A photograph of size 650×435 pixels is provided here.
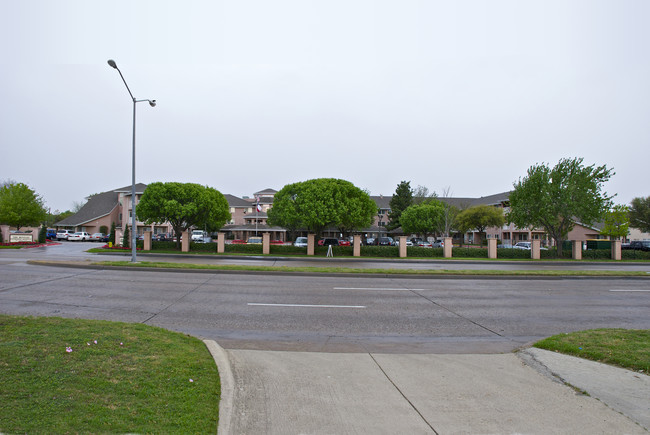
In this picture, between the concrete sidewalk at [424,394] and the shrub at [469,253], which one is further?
the shrub at [469,253]

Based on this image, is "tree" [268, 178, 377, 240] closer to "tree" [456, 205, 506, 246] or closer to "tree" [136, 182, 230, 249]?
"tree" [136, 182, 230, 249]

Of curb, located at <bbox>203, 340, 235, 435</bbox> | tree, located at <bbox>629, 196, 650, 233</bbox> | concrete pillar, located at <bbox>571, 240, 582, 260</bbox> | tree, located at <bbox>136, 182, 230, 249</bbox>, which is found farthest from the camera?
tree, located at <bbox>629, 196, 650, 233</bbox>

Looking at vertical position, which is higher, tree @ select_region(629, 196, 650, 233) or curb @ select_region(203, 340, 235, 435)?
tree @ select_region(629, 196, 650, 233)

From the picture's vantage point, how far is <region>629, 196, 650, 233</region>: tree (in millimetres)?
61631

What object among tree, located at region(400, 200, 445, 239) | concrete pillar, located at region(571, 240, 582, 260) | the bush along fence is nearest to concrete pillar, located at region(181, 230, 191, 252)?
the bush along fence

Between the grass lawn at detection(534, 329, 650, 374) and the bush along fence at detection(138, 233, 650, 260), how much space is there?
27.3 meters

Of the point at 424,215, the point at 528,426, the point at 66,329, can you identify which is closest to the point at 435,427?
the point at 528,426

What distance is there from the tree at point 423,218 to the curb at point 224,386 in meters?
51.5

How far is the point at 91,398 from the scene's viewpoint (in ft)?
11.4

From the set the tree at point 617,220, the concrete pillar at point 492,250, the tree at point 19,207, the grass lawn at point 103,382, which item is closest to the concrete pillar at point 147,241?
the tree at point 19,207

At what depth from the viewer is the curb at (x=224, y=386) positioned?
134 inches

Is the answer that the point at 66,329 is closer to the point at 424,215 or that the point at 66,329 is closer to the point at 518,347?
the point at 518,347

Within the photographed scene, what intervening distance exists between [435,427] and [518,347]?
361 centimetres

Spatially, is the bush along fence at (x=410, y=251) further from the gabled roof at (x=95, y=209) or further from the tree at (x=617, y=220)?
the gabled roof at (x=95, y=209)
